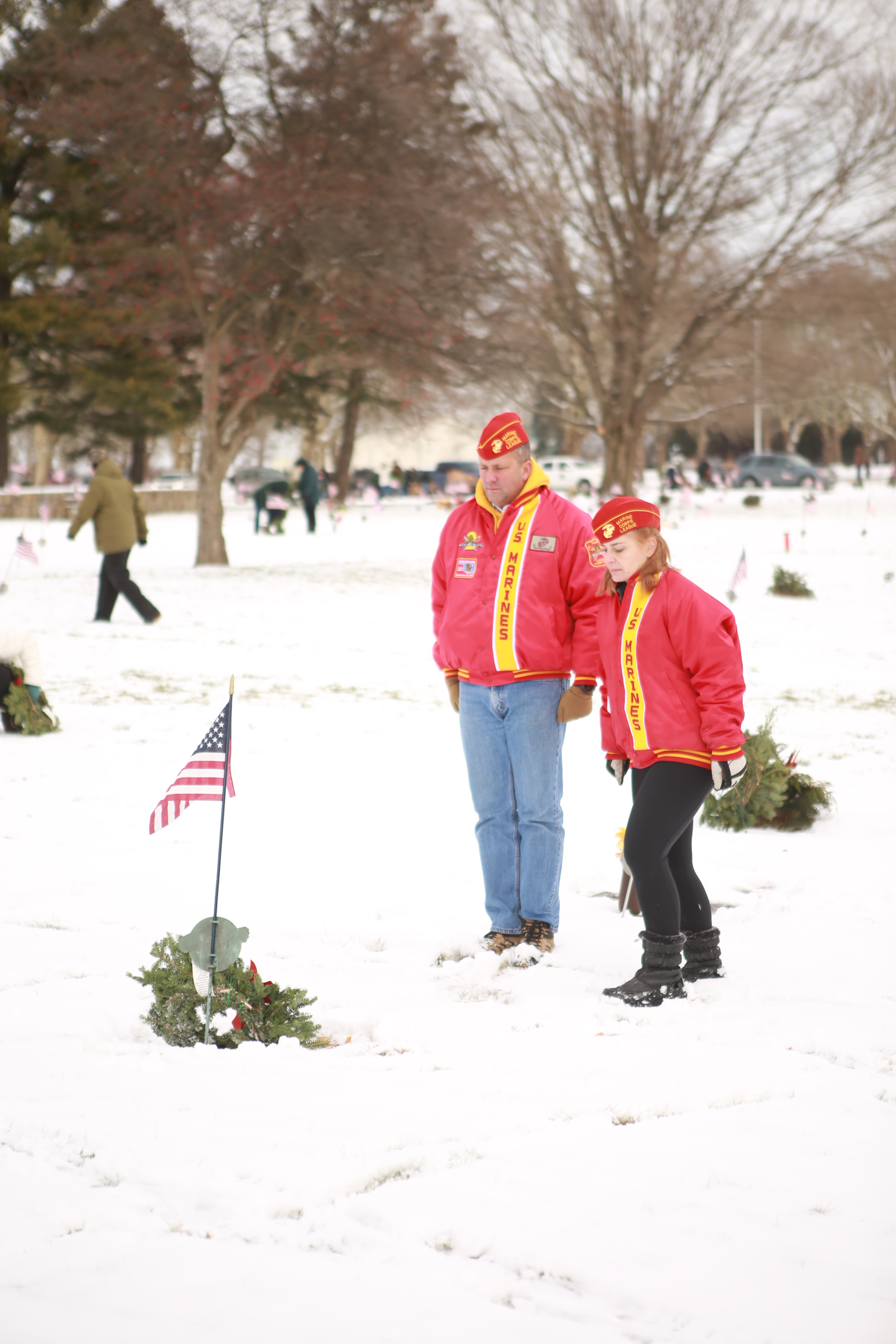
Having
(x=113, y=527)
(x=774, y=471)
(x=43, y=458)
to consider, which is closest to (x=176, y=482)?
(x=43, y=458)

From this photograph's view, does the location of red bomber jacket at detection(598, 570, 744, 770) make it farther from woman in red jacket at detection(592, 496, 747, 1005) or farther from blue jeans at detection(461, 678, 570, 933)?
blue jeans at detection(461, 678, 570, 933)

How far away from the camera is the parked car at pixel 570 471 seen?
53.8m

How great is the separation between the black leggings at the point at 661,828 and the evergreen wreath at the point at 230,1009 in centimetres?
114

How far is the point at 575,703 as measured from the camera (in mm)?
4609

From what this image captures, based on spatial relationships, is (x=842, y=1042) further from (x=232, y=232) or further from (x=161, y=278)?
(x=161, y=278)

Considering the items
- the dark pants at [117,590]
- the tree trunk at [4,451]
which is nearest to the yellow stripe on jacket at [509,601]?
the dark pants at [117,590]

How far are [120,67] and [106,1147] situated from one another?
1890cm

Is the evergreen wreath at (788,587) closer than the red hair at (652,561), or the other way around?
the red hair at (652,561)

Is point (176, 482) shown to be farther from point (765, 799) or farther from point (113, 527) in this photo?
point (765, 799)

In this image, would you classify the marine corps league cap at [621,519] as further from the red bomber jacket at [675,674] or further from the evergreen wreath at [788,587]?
the evergreen wreath at [788,587]

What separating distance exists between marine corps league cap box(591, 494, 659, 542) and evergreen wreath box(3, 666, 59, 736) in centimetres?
525

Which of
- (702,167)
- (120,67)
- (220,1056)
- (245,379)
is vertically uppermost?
(702,167)

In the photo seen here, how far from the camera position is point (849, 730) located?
931cm

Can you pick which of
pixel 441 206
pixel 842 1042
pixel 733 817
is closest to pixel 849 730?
pixel 733 817
